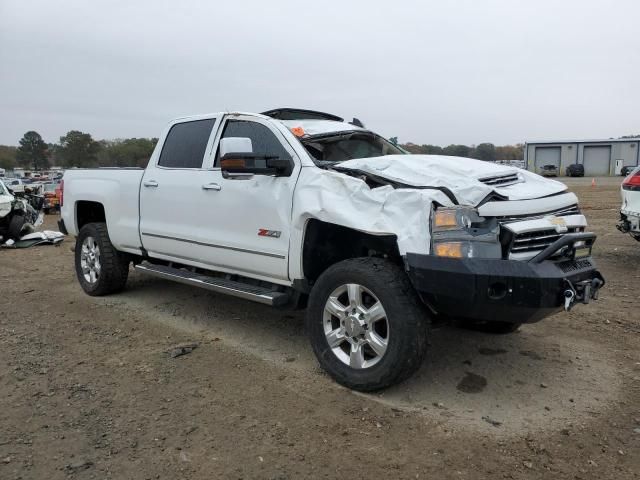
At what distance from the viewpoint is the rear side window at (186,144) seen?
5230 millimetres

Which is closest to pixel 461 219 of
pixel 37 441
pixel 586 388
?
pixel 586 388

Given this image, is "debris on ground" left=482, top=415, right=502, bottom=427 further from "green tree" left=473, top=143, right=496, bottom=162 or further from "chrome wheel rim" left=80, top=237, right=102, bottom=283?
"chrome wheel rim" left=80, top=237, right=102, bottom=283

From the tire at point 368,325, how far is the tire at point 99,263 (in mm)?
3389

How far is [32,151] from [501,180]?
90.0m

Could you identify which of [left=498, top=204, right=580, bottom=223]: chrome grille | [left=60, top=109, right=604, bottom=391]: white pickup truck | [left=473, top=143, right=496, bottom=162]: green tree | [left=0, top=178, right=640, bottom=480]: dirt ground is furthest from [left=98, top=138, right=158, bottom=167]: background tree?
[left=498, top=204, right=580, bottom=223]: chrome grille

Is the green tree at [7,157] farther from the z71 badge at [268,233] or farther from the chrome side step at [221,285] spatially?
the z71 badge at [268,233]

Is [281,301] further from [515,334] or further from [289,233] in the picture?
[515,334]

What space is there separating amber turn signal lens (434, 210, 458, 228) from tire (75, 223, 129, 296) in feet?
14.4

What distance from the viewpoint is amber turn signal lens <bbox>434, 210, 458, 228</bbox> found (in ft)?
11.1

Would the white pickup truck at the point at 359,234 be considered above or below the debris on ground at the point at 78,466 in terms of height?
above

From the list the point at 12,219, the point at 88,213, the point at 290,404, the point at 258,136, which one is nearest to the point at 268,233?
the point at 258,136

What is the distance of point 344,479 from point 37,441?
1.82 meters

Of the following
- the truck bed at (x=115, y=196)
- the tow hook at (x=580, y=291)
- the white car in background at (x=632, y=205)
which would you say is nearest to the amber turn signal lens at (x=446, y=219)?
the tow hook at (x=580, y=291)

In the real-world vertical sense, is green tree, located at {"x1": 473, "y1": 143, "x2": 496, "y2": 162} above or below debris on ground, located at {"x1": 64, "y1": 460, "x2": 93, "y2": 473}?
above
